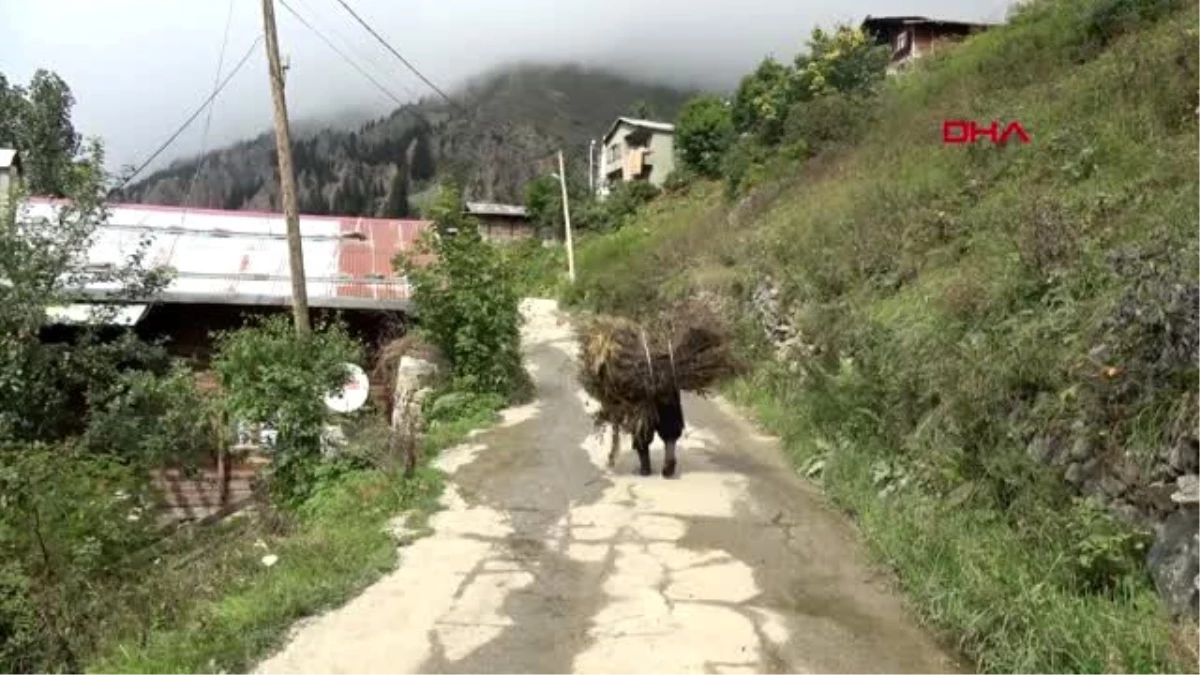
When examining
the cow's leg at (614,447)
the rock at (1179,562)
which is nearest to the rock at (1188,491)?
the rock at (1179,562)

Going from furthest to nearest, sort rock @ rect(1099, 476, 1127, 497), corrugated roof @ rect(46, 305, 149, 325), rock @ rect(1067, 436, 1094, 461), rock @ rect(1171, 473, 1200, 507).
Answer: corrugated roof @ rect(46, 305, 149, 325), rock @ rect(1067, 436, 1094, 461), rock @ rect(1099, 476, 1127, 497), rock @ rect(1171, 473, 1200, 507)

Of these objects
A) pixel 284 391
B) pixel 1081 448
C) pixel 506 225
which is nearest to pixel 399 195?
pixel 506 225

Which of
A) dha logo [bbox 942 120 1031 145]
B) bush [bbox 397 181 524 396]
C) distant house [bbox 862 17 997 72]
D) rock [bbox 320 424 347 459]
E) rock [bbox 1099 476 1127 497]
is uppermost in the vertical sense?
distant house [bbox 862 17 997 72]

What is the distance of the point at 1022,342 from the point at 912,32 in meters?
44.1

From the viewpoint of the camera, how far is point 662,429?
10.5m

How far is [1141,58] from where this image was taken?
41.6 ft

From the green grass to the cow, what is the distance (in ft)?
7.25

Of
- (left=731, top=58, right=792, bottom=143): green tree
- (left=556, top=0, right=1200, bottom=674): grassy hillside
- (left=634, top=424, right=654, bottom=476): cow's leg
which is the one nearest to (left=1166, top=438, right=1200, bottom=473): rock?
(left=556, top=0, right=1200, bottom=674): grassy hillside

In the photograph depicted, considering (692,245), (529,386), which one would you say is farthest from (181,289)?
(692,245)

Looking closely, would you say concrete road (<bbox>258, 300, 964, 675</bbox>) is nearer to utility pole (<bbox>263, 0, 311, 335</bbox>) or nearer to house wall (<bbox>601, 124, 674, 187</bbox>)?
utility pole (<bbox>263, 0, 311, 335</bbox>)

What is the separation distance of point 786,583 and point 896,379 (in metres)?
2.73

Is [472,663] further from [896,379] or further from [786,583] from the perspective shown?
[896,379]

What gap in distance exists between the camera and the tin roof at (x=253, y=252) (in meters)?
18.9

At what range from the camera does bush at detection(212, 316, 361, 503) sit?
1274 cm
